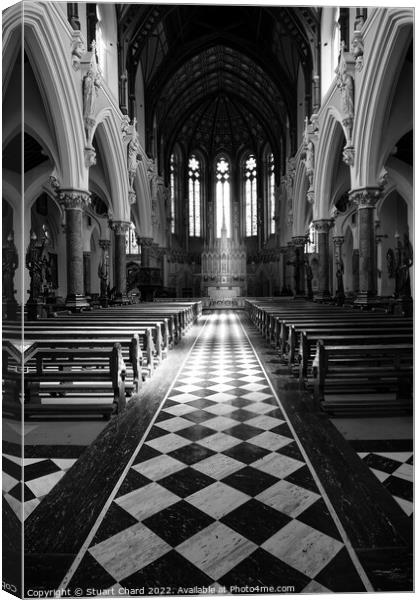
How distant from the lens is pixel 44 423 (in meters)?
4.25

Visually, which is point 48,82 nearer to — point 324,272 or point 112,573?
point 112,573

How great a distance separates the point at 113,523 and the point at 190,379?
153 inches

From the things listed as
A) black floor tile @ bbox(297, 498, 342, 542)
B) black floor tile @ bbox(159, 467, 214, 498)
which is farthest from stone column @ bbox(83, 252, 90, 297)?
black floor tile @ bbox(297, 498, 342, 542)

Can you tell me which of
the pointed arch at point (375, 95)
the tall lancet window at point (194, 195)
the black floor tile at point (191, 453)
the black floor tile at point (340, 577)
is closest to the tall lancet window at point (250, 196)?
the tall lancet window at point (194, 195)

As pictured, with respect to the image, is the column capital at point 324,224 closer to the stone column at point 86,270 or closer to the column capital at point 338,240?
the column capital at point 338,240

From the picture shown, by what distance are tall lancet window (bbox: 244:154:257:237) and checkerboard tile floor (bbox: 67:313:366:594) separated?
111ft

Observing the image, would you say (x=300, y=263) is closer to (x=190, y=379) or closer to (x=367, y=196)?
(x=367, y=196)

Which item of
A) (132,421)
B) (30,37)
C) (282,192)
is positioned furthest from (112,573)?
(282,192)

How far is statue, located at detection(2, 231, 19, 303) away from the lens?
206 cm

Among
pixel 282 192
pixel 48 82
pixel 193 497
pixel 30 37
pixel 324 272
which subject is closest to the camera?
pixel 193 497

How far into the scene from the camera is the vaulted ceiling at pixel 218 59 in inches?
676

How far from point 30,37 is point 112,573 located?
34.7 feet

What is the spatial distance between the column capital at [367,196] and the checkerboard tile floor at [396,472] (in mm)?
9020

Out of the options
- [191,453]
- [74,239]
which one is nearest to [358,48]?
[74,239]
